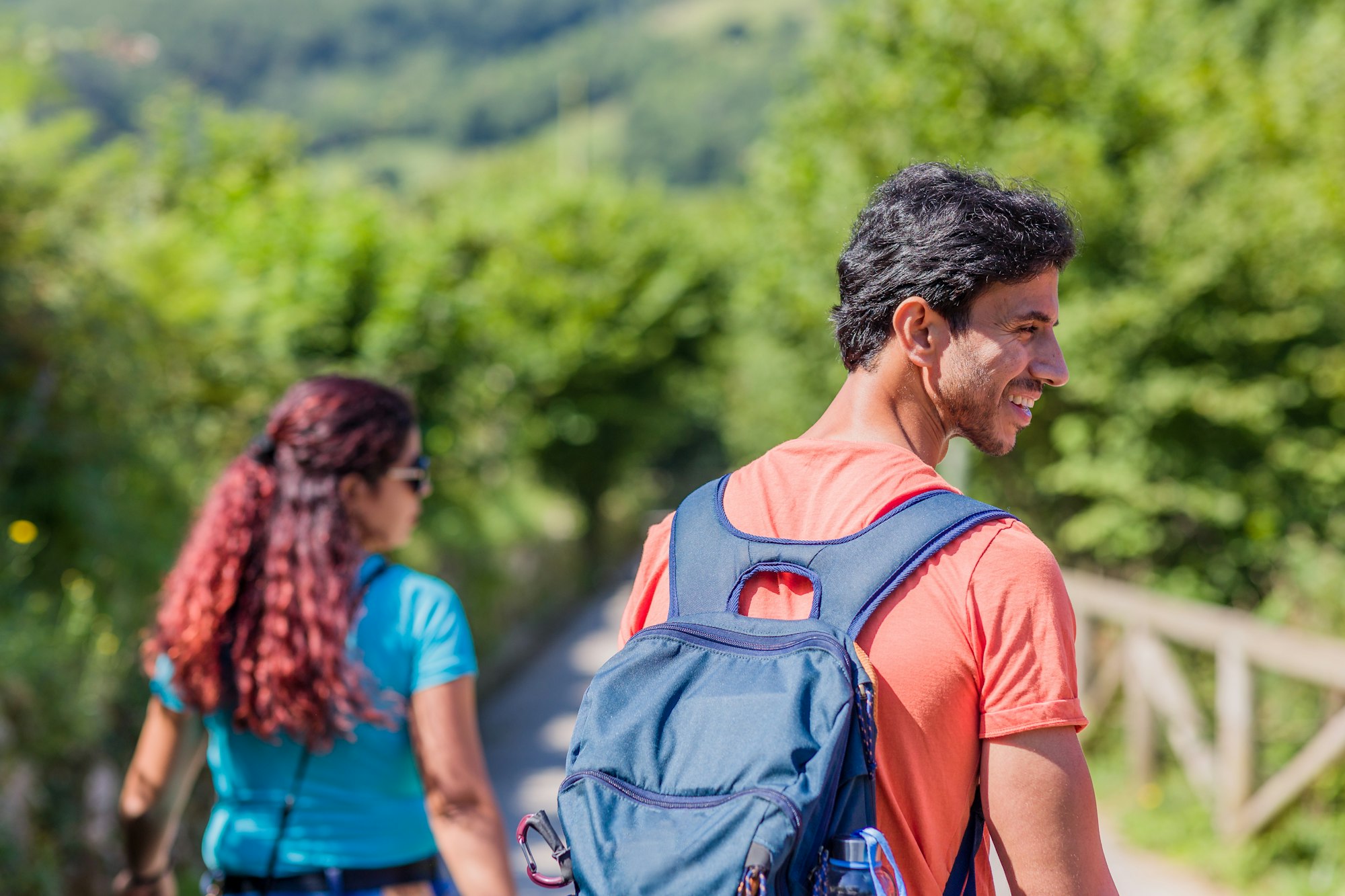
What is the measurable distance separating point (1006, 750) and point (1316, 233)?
782 cm

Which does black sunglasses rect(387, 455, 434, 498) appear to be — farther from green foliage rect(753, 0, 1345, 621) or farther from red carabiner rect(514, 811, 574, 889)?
green foliage rect(753, 0, 1345, 621)

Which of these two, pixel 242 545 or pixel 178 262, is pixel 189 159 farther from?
pixel 242 545

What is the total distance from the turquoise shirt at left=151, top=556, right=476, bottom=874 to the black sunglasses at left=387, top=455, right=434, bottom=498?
0.86 ft

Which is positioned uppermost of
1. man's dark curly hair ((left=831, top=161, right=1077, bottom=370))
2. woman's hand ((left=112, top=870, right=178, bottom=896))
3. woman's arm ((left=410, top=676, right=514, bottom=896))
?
man's dark curly hair ((left=831, top=161, right=1077, bottom=370))

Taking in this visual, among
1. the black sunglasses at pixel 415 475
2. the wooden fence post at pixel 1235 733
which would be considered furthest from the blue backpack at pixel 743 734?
the wooden fence post at pixel 1235 733

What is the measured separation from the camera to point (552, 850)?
1.37m

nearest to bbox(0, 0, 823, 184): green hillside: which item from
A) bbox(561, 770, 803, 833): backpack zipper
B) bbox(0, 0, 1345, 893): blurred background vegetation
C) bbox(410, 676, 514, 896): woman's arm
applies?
bbox(0, 0, 1345, 893): blurred background vegetation

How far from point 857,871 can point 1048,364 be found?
0.64 metres

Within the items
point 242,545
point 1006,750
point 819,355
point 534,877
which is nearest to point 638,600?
point 534,877

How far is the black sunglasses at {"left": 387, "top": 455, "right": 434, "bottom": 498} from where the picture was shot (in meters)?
2.47

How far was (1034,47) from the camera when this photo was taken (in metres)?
8.91

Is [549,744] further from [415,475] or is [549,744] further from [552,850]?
[552,850]

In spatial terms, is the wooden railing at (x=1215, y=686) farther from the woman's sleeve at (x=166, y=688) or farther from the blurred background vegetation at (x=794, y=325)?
the woman's sleeve at (x=166, y=688)

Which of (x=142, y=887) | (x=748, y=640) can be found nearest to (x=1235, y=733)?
(x=142, y=887)
